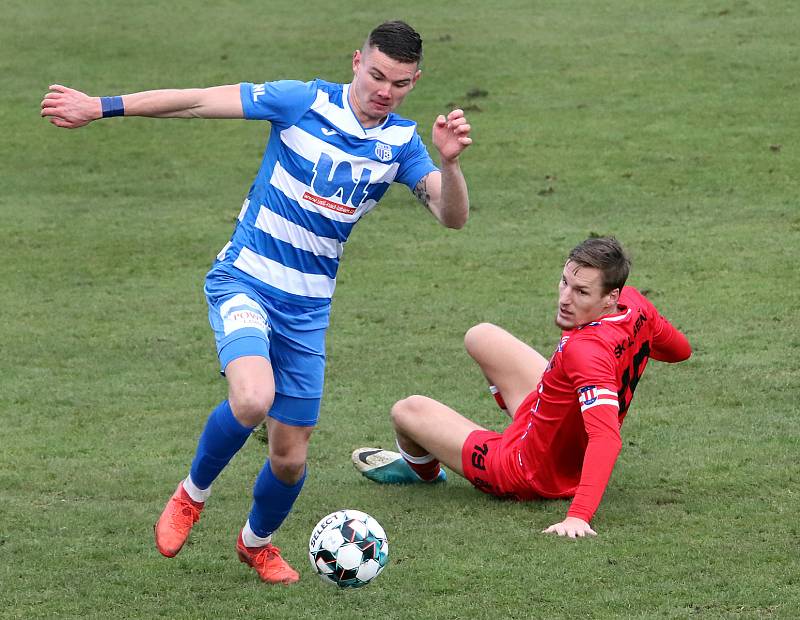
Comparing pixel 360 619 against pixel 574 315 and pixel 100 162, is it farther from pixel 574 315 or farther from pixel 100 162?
pixel 100 162

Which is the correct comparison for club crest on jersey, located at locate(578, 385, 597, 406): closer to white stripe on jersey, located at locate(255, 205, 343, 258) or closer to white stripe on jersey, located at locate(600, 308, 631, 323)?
white stripe on jersey, located at locate(600, 308, 631, 323)

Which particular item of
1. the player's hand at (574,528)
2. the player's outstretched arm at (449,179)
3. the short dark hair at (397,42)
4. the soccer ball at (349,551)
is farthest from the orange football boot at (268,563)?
the short dark hair at (397,42)

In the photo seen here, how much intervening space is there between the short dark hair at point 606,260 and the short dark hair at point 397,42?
122cm

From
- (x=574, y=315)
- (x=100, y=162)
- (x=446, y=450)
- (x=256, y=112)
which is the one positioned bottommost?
(x=100, y=162)

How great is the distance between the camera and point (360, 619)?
522cm

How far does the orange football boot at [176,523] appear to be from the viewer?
5.55 metres

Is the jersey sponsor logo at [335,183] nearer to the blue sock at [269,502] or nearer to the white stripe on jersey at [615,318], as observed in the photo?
the blue sock at [269,502]

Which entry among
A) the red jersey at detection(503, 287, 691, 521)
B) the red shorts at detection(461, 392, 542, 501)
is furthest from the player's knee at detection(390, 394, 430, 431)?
the red jersey at detection(503, 287, 691, 521)

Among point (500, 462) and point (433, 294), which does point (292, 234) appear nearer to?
point (500, 462)

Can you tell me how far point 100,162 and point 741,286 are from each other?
8485mm

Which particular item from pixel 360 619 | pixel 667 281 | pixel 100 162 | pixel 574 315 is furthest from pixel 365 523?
pixel 100 162

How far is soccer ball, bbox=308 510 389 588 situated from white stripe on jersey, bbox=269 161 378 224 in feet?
4.38

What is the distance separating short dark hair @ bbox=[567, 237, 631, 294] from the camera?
245 inches

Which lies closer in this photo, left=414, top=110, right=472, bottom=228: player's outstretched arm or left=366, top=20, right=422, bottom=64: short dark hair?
left=414, top=110, right=472, bottom=228: player's outstretched arm
